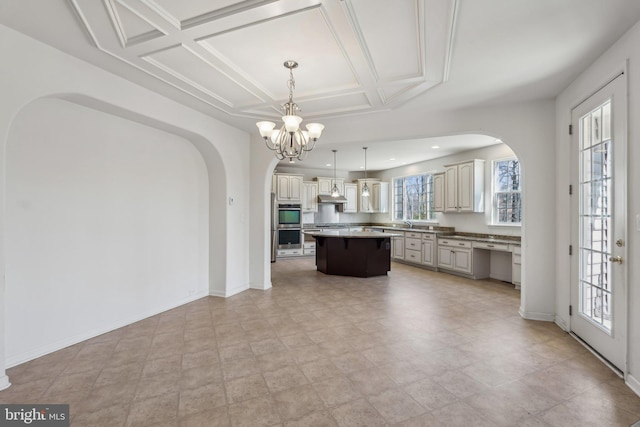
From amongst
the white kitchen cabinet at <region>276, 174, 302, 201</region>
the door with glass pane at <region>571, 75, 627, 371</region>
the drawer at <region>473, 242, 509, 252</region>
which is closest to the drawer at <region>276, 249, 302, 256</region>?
the white kitchen cabinet at <region>276, 174, 302, 201</region>

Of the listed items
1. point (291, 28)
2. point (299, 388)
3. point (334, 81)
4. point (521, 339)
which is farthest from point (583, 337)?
point (291, 28)

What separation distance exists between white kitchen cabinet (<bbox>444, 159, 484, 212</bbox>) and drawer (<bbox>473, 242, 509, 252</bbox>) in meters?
0.76

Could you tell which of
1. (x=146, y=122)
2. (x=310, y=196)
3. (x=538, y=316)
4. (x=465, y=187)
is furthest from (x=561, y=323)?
(x=310, y=196)

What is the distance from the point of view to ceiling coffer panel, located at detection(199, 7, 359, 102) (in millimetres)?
2186

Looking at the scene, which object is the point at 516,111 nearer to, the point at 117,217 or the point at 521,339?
the point at 521,339

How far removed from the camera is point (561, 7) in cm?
193

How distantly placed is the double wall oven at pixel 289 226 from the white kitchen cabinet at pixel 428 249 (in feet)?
10.6

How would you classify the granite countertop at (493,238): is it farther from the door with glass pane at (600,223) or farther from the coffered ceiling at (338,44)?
the coffered ceiling at (338,44)

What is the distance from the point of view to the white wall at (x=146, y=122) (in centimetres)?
221

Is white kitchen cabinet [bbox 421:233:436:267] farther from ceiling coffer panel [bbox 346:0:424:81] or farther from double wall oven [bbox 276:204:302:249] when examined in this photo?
ceiling coffer panel [bbox 346:0:424:81]

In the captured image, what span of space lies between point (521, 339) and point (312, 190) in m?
6.42

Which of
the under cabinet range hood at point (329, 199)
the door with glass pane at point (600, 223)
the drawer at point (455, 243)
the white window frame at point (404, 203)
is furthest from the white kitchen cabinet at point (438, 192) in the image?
the door with glass pane at point (600, 223)

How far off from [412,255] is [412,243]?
0.29 meters

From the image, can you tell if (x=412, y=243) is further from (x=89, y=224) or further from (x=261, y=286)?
(x=89, y=224)
